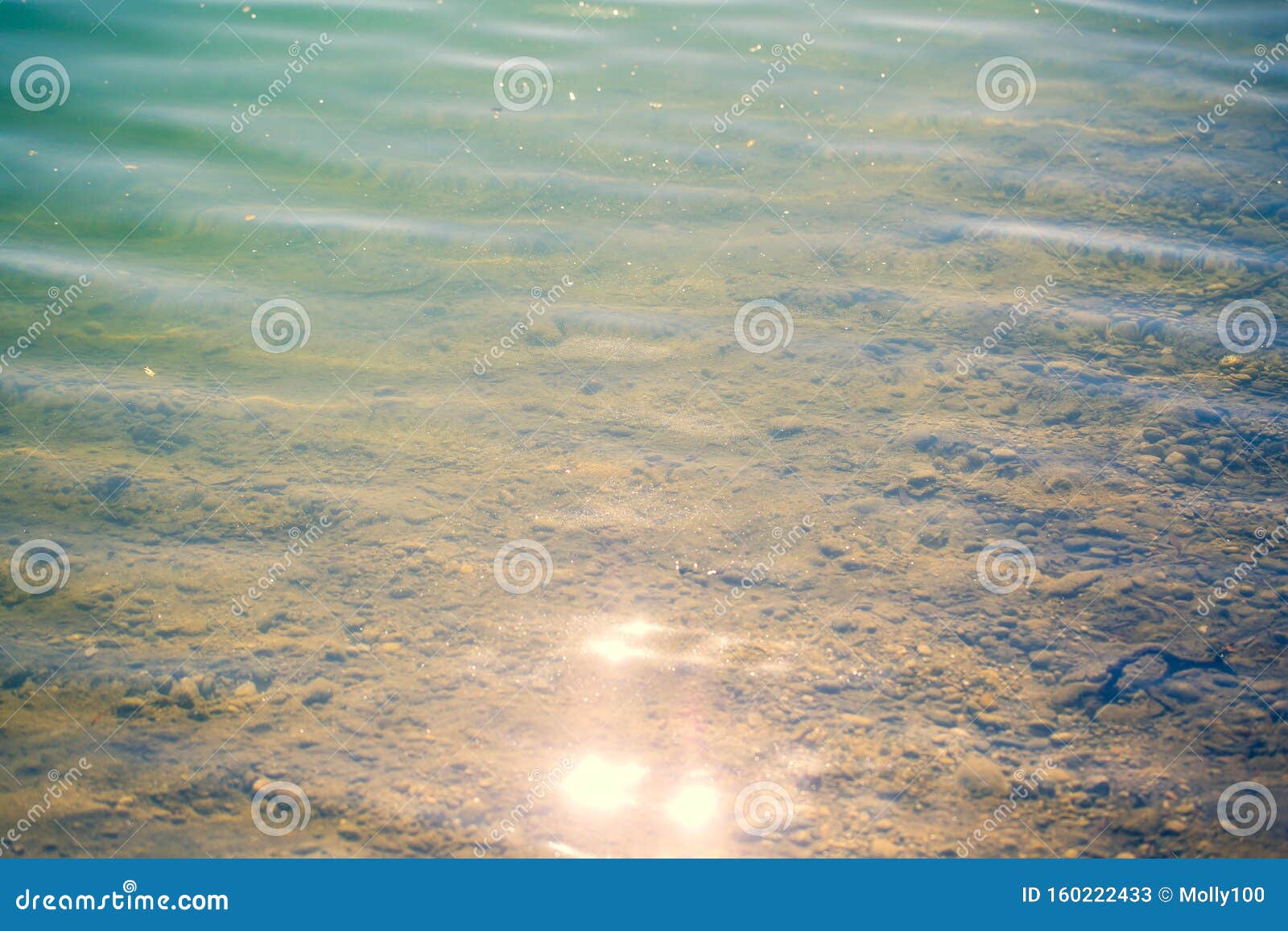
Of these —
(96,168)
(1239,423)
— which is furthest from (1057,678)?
(96,168)

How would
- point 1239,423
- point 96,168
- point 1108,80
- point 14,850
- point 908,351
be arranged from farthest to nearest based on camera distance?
point 1108,80, point 96,168, point 908,351, point 1239,423, point 14,850

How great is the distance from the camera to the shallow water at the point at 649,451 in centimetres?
281

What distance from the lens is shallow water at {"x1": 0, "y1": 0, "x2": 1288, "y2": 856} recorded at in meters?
2.81

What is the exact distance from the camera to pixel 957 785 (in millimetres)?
2764

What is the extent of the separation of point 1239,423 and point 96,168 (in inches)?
269

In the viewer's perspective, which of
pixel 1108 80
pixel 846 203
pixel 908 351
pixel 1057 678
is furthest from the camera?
pixel 1108 80

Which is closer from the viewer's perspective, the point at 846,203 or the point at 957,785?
the point at 957,785

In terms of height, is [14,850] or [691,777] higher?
[691,777]

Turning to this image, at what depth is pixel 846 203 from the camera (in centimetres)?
559

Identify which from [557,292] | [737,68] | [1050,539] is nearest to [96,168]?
[557,292]

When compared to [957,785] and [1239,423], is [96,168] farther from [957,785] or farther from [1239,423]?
[1239,423]

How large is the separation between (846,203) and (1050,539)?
2.86 metres

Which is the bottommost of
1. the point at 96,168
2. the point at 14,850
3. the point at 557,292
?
the point at 14,850

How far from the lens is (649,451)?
13.1ft
